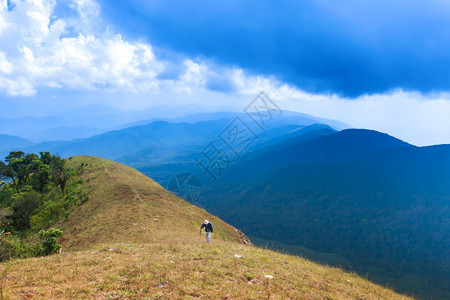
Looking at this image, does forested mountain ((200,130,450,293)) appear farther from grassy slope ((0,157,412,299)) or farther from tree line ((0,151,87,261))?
tree line ((0,151,87,261))

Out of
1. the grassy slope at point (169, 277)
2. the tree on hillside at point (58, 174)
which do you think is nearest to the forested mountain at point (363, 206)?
the grassy slope at point (169, 277)

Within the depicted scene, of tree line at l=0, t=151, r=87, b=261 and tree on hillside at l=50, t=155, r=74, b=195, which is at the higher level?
tree on hillside at l=50, t=155, r=74, b=195

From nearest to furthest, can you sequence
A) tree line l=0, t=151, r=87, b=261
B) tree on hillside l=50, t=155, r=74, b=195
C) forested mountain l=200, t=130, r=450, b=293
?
tree line l=0, t=151, r=87, b=261 < tree on hillside l=50, t=155, r=74, b=195 < forested mountain l=200, t=130, r=450, b=293

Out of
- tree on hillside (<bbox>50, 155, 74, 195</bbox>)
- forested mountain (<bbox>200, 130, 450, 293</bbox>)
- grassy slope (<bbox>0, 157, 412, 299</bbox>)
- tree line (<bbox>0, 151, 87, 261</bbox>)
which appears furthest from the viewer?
A: forested mountain (<bbox>200, 130, 450, 293</bbox>)

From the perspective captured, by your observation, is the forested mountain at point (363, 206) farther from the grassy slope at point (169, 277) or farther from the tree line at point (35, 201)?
the tree line at point (35, 201)

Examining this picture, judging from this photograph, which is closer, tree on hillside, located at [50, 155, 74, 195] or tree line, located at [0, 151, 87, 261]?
tree line, located at [0, 151, 87, 261]

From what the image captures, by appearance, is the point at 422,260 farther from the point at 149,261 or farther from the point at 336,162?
the point at 149,261

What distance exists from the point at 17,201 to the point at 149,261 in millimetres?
40028

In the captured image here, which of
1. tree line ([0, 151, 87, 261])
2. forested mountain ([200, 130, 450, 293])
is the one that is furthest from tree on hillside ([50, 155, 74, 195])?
forested mountain ([200, 130, 450, 293])

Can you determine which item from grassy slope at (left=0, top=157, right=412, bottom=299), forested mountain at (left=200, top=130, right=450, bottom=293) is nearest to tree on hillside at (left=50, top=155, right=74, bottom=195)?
grassy slope at (left=0, top=157, right=412, bottom=299)

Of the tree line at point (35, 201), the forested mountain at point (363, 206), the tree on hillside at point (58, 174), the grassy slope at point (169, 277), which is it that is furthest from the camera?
the forested mountain at point (363, 206)

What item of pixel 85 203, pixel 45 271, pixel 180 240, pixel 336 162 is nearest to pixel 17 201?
pixel 85 203

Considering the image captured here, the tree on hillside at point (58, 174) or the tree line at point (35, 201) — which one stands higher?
the tree on hillside at point (58, 174)

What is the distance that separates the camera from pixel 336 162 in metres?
175
